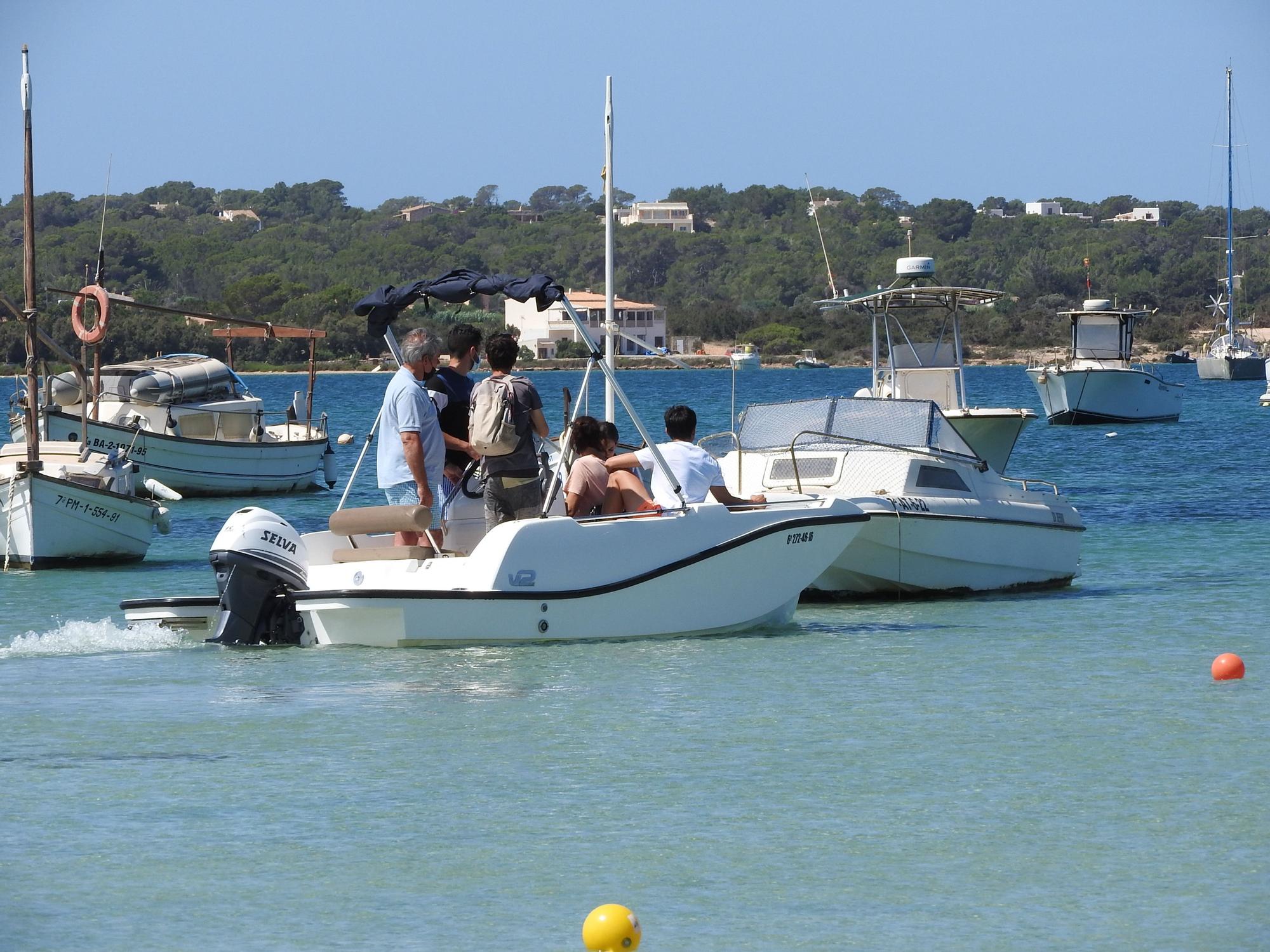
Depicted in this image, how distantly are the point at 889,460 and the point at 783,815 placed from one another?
7.39 m

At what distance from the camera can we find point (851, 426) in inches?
621

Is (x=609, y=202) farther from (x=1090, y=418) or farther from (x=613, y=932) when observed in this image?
(x=1090, y=418)

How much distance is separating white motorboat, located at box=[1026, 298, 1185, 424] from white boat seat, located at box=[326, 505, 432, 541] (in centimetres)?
4744

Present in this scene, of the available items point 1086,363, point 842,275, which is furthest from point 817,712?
point 842,275

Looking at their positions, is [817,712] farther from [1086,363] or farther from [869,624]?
[1086,363]

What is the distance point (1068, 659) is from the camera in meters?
12.5

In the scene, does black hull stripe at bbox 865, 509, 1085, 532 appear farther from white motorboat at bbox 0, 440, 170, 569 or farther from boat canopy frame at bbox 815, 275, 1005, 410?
white motorboat at bbox 0, 440, 170, 569

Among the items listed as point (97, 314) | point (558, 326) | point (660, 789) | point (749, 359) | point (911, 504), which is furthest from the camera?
point (558, 326)

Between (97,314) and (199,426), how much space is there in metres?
10.1

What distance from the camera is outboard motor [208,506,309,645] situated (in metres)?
11.6

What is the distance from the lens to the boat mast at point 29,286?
1944 cm

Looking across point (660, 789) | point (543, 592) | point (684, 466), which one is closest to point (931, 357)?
point (684, 466)

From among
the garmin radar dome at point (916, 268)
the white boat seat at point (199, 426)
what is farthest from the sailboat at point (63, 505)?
the white boat seat at point (199, 426)

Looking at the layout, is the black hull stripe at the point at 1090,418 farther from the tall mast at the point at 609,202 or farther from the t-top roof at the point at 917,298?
the tall mast at the point at 609,202
